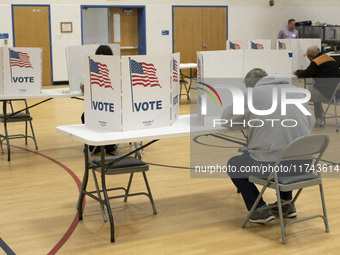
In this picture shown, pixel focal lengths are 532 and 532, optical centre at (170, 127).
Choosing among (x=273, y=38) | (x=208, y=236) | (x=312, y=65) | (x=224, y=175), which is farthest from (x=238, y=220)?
(x=273, y=38)

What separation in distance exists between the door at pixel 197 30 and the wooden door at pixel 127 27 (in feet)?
3.75

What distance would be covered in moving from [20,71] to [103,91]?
2592 millimetres

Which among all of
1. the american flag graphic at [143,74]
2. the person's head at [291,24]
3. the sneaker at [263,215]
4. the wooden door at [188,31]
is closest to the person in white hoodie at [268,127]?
the sneaker at [263,215]

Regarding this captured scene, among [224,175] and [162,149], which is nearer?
[224,175]

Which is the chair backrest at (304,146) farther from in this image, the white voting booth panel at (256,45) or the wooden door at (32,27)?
the wooden door at (32,27)

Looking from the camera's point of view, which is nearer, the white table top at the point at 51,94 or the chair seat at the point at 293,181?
the chair seat at the point at 293,181

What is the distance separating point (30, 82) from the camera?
6.03 metres

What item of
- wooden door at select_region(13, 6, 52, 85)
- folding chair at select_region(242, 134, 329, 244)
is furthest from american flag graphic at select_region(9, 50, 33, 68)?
wooden door at select_region(13, 6, 52, 85)

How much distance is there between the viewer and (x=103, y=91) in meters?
3.76

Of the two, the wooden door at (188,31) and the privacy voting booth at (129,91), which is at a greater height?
the wooden door at (188,31)

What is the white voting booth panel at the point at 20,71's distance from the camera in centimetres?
594

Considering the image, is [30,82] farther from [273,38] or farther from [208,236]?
[273,38]

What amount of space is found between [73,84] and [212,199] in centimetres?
258

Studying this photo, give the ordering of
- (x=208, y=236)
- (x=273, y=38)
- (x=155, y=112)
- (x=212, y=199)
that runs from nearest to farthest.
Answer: (x=208, y=236)
(x=155, y=112)
(x=212, y=199)
(x=273, y=38)
